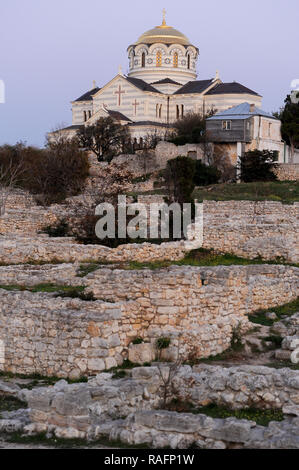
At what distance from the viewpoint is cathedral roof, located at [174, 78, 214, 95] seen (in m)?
71.2

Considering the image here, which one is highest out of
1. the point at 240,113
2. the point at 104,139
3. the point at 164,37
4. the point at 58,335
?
the point at 164,37

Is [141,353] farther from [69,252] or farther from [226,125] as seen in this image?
[226,125]

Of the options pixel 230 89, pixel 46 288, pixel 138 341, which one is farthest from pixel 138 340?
pixel 230 89

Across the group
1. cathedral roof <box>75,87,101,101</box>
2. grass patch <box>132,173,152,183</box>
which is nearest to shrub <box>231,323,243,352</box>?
grass patch <box>132,173,152,183</box>

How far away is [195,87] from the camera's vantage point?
72.1 m

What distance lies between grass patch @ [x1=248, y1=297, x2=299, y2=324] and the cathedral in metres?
46.6

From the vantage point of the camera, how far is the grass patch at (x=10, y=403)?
9656 mm

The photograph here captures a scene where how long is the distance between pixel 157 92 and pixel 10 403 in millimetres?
63475

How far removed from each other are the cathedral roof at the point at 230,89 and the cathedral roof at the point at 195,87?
0.97 meters

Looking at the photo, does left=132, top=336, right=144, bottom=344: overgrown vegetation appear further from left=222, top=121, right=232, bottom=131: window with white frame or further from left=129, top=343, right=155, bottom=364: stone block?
left=222, top=121, right=232, bottom=131: window with white frame
